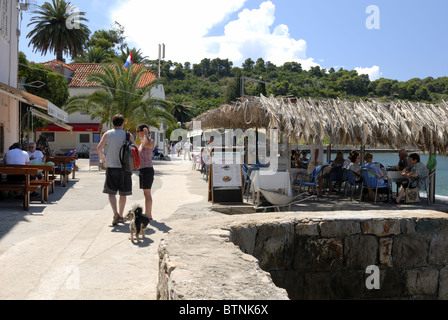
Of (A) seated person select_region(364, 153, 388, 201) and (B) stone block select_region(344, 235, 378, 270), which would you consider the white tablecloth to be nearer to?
(A) seated person select_region(364, 153, 388, 201)

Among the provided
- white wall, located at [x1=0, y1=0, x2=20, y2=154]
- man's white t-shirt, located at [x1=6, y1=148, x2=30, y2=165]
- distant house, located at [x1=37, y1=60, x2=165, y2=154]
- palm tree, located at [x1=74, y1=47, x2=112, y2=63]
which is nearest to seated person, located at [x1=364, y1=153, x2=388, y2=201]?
man's white t-shirt, located at [x1=6, y1=148, x2=30, y2=165]

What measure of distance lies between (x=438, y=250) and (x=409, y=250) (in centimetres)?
49

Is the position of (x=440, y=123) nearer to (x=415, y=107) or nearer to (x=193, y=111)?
(x=415, y=107)

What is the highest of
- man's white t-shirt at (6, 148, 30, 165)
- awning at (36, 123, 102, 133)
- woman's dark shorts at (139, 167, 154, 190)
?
awning at (36, 123, 102, 133)

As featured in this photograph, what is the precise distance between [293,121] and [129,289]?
22.9ft

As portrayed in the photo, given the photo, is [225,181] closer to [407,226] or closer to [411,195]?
[407,226]

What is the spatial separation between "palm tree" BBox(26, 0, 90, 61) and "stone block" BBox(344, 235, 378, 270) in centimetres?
3928

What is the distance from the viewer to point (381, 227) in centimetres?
585

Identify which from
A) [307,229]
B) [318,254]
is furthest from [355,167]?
[307,229]

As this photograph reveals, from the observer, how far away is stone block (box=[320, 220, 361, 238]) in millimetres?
5672

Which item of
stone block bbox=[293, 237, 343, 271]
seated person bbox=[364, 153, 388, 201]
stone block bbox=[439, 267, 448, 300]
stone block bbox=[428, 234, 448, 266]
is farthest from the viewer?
seated person bbox=[364, 153, 388, 201]

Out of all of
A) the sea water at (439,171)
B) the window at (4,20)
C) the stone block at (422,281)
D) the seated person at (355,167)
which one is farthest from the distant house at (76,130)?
the stone block at (422,281)

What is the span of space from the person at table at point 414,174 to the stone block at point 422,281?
4.67 metres
